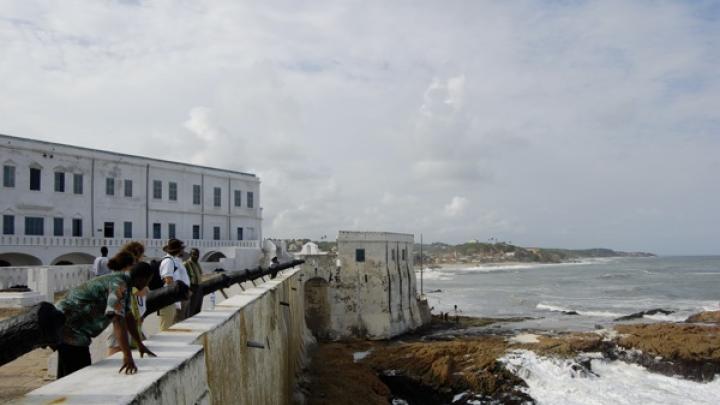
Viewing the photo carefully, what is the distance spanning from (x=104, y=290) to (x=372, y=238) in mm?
26227

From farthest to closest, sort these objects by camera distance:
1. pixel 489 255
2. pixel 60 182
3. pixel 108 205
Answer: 1. pixel 489 255
2. pixel 108 205
3. pixel 60 182

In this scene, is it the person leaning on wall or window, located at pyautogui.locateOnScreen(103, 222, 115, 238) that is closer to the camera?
the person leaning on wall

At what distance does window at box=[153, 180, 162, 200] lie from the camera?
32875mm

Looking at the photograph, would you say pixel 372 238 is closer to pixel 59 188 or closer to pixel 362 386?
pixel 362 386

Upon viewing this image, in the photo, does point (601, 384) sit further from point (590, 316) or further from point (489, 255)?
point (489, 255)

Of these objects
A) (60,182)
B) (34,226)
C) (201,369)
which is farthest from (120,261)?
(60,182)

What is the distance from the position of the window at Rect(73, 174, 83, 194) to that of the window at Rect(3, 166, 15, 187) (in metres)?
2.91

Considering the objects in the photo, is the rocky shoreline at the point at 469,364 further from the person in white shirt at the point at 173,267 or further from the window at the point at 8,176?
the window at the point at 8,176

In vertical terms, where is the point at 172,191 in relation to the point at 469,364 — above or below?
above

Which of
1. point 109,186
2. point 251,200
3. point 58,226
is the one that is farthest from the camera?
Result: point 251,200

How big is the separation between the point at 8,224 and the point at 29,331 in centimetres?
2735

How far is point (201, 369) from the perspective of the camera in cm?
506

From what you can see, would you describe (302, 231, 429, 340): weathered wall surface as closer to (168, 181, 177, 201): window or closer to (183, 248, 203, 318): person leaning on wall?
(168, 181, 177, 201): window

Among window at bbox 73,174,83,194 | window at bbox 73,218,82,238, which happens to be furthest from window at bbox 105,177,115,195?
window at bbox 73,218,82,238
